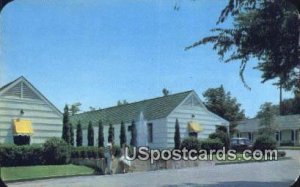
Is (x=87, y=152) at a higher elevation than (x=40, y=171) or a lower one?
higher

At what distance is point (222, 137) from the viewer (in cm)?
400

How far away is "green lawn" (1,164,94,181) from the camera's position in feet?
11.5

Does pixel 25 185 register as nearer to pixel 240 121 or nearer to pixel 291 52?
pixel 240 121

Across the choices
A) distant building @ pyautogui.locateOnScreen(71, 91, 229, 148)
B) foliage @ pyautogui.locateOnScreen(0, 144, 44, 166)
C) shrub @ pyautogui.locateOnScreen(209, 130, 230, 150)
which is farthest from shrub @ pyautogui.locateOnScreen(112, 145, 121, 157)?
shrub @ pyautogui.locateOnScreen(209, 130, 230, 150)

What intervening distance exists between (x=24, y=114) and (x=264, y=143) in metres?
1.89

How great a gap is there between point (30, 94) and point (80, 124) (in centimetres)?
56

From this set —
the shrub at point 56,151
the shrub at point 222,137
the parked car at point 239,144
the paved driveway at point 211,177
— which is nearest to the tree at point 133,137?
the paved driveway at point 211,177

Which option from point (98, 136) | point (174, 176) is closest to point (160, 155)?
point (174, 176)

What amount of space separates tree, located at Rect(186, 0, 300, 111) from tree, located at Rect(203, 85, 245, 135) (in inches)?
9.3

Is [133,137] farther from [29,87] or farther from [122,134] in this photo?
[29,87]

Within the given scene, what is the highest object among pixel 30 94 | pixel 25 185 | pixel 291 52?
pixel 291 52

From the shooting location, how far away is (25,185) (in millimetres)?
3688

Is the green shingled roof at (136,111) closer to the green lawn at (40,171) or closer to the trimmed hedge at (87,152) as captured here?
the trimmed hedge at (87,152)

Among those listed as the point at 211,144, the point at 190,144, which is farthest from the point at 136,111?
the point at 211,144
